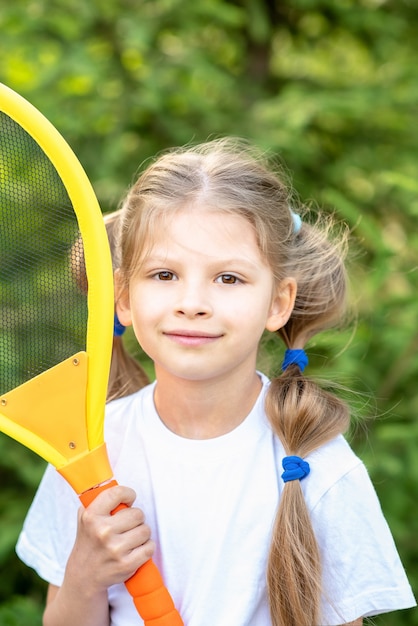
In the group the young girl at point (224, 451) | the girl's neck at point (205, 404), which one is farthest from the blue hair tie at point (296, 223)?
the girl's neck at point (205, 404)

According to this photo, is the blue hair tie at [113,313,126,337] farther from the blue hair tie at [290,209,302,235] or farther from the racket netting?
the blue hair tie at [290,209,302,235]

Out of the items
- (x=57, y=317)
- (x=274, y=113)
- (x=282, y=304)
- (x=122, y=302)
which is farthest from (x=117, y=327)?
(x=274, y=113)

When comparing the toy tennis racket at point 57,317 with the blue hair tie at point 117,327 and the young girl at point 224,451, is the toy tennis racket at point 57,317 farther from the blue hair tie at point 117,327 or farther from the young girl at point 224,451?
the blue hair tie at point 117,327

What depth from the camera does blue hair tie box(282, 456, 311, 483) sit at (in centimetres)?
168

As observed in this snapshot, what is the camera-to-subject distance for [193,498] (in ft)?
5.82

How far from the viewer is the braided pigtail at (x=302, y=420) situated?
1.66m

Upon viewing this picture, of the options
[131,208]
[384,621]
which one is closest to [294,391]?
[131,208]

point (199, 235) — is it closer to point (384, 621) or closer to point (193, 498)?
point (193, 498)

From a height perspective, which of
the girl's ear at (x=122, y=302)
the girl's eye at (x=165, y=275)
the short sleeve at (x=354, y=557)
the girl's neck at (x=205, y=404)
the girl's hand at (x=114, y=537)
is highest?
the girl's eye at (x=165, y=275)

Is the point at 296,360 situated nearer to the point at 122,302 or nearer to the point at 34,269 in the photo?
the point at 122,302

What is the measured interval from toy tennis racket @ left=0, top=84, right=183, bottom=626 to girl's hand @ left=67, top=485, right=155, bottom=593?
0.03 metres

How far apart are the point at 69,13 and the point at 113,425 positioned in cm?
210

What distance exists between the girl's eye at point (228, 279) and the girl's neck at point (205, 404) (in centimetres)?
22

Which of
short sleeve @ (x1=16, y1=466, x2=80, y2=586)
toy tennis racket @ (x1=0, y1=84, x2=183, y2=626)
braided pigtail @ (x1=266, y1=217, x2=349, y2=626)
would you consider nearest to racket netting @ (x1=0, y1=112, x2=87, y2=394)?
toy tennis racket @ (x1=0, y1=84, x2=183, y2=626)
